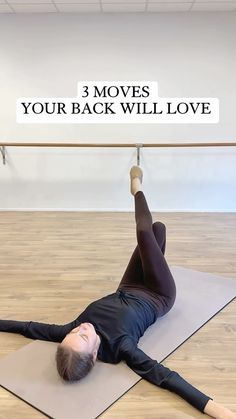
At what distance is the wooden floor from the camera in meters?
1.71

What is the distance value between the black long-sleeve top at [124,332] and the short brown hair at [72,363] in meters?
0.17

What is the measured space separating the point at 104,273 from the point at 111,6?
3440 mm

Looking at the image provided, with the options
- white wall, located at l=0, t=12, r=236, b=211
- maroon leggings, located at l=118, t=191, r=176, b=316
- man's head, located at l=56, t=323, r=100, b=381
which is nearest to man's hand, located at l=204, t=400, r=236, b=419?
man's head, located at l=56, t=323, r=100, b=381

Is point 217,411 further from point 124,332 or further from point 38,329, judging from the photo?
point 38,329

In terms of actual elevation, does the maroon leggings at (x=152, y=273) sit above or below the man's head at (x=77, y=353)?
above

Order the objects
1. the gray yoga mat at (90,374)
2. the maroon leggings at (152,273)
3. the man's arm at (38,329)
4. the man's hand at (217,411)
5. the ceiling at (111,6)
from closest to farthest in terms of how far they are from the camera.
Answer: the man's hand at (217,411) → the gray yoga mat at (90,374) → the man's arm at (38,329) → the maroon leggings at (152,273) → the ceiling at (111,6)

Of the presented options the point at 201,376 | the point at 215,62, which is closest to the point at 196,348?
the point at 201,376

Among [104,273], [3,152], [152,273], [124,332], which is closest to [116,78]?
[3,152]

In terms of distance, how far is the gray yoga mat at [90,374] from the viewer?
1.65m

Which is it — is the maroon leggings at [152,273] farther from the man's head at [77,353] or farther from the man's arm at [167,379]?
the man's head at [77,353]

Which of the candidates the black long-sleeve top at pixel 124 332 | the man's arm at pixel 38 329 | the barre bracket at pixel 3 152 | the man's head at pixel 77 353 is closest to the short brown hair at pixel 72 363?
the man's head at pixel 77 353

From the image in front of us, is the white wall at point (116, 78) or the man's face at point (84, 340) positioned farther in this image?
the white wall at point (116, 78)

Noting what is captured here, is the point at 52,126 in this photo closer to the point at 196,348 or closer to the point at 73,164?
the point at 73,164

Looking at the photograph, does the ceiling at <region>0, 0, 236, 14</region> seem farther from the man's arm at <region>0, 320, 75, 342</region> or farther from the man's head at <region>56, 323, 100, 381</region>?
the man's head at <region>56, 323, 100, 381</region>
